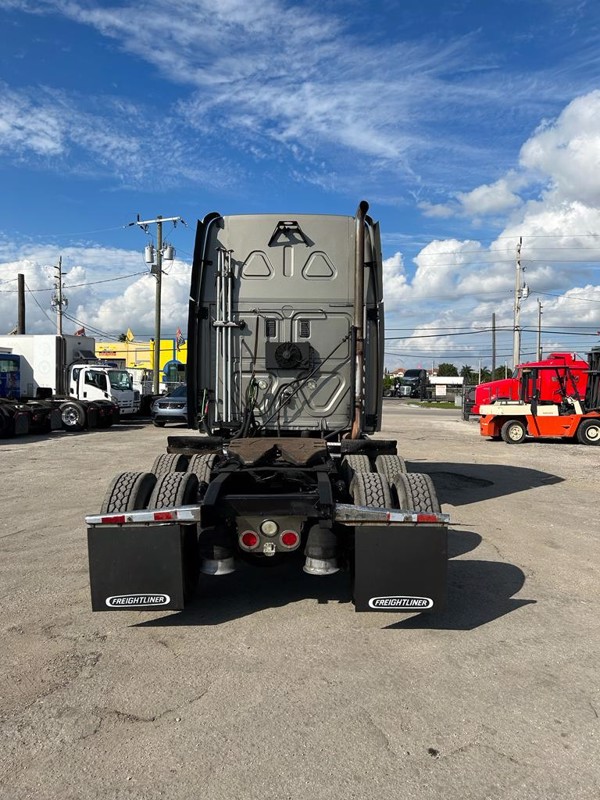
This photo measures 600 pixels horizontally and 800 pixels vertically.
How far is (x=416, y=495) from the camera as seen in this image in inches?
178

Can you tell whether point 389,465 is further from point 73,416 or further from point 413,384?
point 413,384

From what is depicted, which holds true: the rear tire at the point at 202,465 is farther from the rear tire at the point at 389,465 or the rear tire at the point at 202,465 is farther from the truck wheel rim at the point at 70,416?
the truck wheel rim at the point at 70,416

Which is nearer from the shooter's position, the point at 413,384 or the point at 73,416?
the point at 73,416

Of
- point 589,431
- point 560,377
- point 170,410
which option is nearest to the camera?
point 589,431

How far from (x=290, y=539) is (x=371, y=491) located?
0.70 metres

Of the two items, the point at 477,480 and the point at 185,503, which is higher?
the point at 185,503

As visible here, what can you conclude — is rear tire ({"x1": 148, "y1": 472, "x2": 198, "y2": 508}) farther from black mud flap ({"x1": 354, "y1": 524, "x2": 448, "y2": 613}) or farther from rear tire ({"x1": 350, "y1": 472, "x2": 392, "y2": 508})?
black mud flap ({"x1": 354, "y1": 524, "x2": 448, "y2": 613})

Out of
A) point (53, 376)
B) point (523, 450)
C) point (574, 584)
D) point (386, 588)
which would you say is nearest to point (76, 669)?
point (386, 588)

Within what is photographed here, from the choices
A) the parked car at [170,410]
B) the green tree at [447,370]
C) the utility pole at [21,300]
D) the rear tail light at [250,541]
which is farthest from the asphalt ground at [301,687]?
the green tree at [447,370]

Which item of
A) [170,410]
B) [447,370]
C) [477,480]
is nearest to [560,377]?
[477,480]

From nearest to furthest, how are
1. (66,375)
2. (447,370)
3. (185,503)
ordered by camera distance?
(185,503), (66,375), (447,370)

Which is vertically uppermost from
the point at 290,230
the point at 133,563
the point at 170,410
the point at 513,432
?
the point at 290,230

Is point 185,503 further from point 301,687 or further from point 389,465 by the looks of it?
point 389,465

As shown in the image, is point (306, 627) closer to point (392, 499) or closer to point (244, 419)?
point (392, 499)
